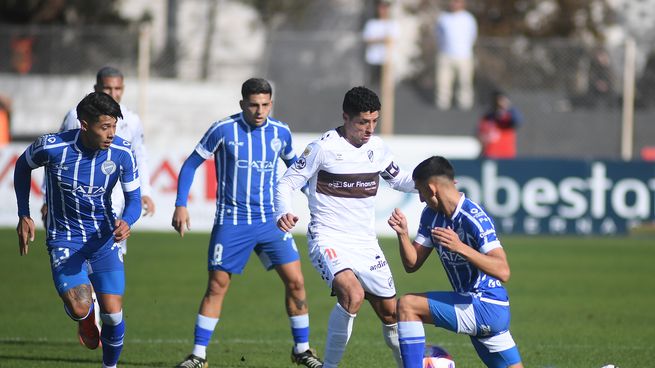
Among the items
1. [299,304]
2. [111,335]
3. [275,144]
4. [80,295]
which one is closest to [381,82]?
[275,144]

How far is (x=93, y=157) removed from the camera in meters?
8.06

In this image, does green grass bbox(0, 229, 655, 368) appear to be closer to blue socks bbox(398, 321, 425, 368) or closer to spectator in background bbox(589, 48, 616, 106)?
blue socks bbox(398, 321, 425, 368)

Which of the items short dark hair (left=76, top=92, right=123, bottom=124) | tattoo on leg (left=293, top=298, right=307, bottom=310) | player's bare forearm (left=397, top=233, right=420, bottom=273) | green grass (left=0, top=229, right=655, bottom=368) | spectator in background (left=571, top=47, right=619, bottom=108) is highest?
spectator in background (left=571, top=47, right=619, bottom=108)

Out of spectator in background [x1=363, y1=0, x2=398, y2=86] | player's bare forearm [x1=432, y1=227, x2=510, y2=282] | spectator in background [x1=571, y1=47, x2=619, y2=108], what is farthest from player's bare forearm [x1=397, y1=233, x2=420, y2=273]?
spectator in background [x1=571, y1=47, x2=619, y2=108]

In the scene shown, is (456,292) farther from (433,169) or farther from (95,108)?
(95,108)

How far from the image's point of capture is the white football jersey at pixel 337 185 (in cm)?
840

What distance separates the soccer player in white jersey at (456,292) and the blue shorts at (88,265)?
7.34ft

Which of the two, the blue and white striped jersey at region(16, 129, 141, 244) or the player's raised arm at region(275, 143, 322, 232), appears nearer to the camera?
the blue and white striped jersey at region(16, 129, 141, 244)

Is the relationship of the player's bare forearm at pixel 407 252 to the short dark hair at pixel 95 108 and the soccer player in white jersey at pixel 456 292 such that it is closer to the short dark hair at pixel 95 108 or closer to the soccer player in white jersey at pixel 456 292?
the soccer player in white jersey at pixel 456 292

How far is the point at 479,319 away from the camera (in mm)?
7262

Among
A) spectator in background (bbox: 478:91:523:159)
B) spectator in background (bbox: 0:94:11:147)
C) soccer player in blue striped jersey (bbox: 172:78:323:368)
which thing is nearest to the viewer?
soccer player in blue striped jersey (bbox: 172:78:323:368)

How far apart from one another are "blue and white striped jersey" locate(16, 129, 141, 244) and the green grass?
1.41 metres

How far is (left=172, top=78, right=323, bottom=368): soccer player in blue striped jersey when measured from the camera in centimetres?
920

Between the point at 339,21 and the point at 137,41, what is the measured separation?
947cm
